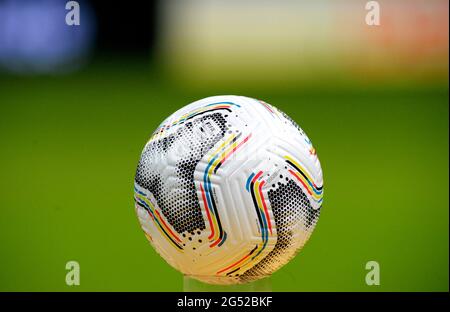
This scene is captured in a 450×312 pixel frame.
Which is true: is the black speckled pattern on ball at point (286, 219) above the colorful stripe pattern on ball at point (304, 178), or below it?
below

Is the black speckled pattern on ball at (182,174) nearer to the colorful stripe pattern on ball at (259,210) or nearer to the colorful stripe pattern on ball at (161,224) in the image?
the colorful stripe pattern on ball at (161,224)

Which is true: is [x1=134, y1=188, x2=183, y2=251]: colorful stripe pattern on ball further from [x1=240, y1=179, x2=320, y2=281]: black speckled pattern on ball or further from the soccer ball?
[x1=240, y1=179, x2=320, y2=281]: black speckled pattern on ball

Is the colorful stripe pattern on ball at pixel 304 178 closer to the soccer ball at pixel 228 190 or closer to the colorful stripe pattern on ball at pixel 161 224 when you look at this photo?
the soccer ball at pixel 228 190

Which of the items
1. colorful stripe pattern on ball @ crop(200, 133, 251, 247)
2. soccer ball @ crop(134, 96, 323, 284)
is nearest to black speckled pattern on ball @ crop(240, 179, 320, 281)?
soccer ball @ crop(134, 96, 323, 284)

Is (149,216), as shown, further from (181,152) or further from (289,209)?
(289,209)

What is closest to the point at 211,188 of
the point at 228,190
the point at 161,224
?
the point at 228,190

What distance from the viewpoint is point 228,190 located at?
5.79ft

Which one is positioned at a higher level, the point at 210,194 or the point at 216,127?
the point at 216,127

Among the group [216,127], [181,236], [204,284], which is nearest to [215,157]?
[216,127]

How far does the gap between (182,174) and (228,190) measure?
0.40 feet

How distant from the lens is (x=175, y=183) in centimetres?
179

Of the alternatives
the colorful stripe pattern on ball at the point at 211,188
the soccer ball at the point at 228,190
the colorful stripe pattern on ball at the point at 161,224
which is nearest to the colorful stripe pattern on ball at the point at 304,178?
the soccer ball at the point at 228,190

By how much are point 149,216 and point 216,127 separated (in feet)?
0.96

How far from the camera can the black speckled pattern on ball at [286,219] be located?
1.79 meters
